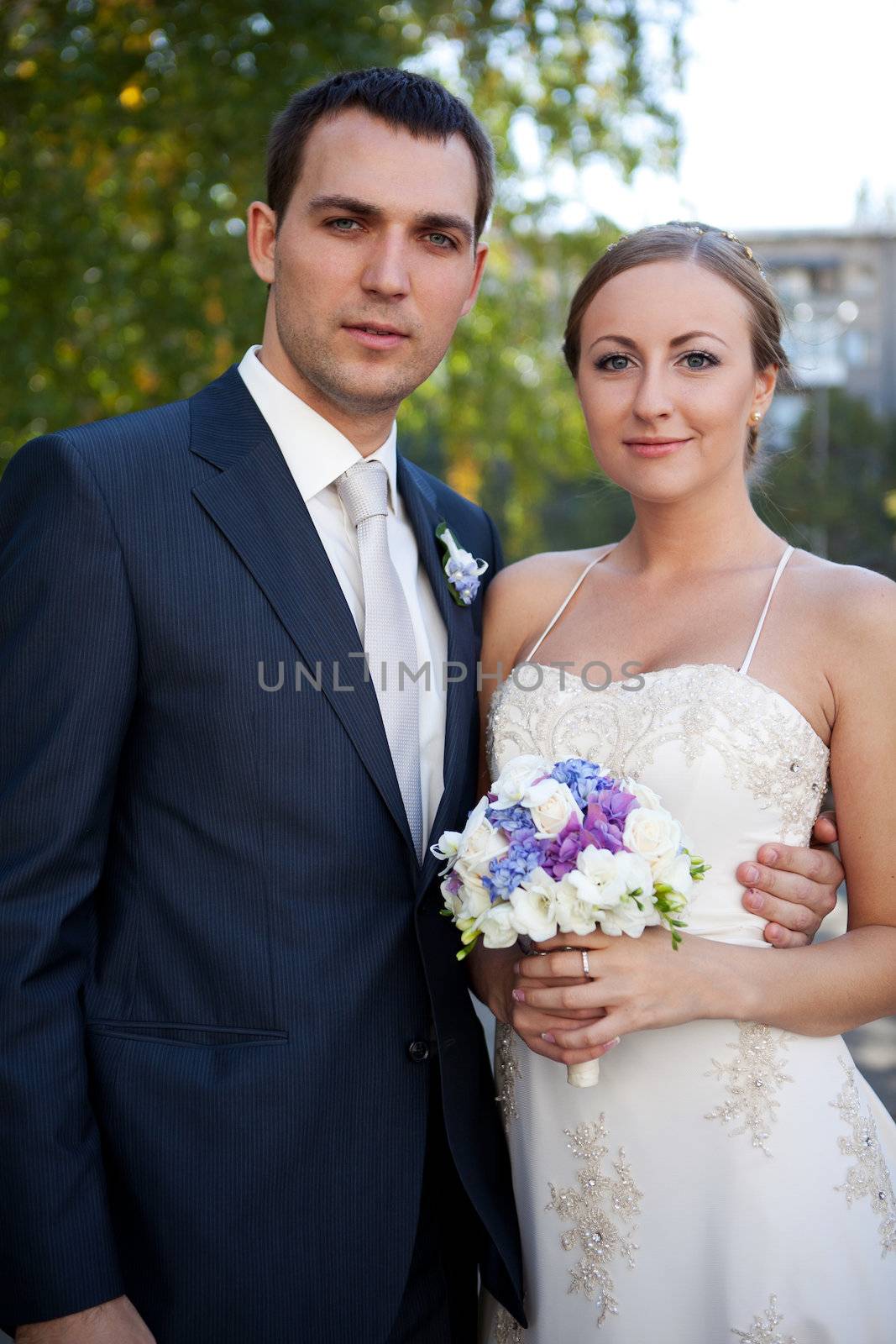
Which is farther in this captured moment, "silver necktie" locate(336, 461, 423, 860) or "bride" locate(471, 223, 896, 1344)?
"silver necktie" locate(336, 461, 423, 860)

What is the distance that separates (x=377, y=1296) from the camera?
2.40 metres

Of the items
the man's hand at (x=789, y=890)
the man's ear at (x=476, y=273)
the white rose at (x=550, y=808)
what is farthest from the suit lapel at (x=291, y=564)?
the man's hand at (x=789, y=890)

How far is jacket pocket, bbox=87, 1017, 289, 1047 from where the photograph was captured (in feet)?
7.57

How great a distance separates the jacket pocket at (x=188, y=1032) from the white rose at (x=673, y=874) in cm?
78

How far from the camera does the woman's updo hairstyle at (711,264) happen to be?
2.91 m

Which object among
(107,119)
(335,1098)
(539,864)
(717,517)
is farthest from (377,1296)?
(107,119)

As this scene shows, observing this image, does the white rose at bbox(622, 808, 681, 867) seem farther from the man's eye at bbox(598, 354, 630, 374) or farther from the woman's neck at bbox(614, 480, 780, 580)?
the man's eye at bbox(598, 354, 630, 374)

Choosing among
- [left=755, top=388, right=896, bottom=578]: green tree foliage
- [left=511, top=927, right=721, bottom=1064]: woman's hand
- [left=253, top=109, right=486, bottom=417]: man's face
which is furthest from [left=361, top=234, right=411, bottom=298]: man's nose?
[left=755, top=388, right=896, bottom=578]: green tree foliage

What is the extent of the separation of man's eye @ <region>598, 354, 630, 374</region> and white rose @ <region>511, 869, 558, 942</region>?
53.7 inches

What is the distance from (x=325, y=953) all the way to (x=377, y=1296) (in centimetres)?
70

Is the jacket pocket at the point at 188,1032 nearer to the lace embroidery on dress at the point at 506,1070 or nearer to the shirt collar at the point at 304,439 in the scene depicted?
the lace embroidery on dress at the point at 506,1070

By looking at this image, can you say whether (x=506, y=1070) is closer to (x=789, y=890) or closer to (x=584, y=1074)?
(x=584, y=1074)

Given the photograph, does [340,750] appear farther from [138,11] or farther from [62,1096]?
[138,11]

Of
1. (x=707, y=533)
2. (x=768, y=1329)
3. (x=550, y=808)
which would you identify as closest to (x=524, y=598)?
(x=707, y=533)
